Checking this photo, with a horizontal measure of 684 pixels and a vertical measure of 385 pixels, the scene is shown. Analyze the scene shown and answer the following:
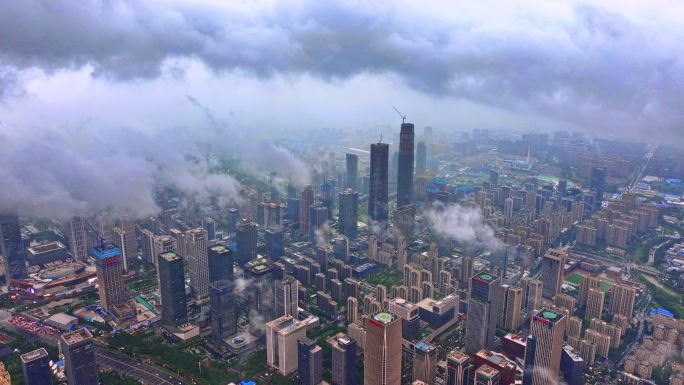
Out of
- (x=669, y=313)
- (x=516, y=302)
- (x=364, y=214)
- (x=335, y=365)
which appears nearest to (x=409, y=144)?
(x=364, y=214)

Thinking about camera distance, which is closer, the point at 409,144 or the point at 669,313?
the point at 669,313

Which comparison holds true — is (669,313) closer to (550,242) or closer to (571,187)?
(550,242)

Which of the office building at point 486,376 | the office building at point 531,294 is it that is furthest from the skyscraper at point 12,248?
the office building at point 531,294

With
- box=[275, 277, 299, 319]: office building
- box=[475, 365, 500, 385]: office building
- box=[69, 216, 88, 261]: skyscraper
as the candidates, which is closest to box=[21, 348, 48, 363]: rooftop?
box=[275, 277, 299, 319]: office building

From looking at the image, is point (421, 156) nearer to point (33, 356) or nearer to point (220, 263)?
point (220, 263)

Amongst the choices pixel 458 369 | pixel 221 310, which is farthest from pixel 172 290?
pixel 458 369
